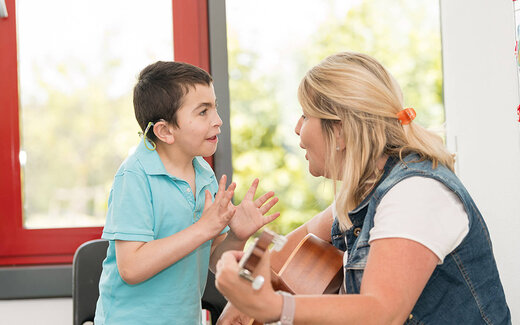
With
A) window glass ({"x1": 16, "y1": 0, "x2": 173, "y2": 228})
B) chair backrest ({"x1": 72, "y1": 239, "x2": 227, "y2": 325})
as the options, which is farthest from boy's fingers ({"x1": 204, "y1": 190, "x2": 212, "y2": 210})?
window glass ({"x1": 16, "y1": 0, "x2": 173, "y2": 228})

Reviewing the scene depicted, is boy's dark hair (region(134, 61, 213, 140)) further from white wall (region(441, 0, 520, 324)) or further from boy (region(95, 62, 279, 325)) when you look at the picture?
white wall (region(441, 0, 520, 324))

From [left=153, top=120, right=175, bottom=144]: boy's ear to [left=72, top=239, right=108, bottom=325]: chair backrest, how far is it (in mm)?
560

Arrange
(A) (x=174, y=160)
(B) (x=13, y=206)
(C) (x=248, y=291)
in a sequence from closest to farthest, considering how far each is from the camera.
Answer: (C) (x=248, y=291) < (A) (x=174, y=160) < (B) (x=13, y=206)

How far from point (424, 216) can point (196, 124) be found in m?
0.61

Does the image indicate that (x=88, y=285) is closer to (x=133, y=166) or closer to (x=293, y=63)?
(x=133, y=166)

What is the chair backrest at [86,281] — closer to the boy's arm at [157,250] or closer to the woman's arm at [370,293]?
the boy's arm at [157,250]

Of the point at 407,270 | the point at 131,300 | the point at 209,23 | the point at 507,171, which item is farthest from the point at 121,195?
the point at 507,171

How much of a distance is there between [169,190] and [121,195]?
4.5 inches

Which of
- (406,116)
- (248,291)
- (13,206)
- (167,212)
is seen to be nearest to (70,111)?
(13,206)

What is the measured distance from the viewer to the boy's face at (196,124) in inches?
50.5

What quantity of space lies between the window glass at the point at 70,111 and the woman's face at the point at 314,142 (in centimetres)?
102

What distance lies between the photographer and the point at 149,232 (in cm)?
117

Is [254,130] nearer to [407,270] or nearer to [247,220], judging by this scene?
[247,220]

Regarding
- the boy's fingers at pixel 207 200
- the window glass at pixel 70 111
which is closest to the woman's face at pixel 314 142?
the boy's fingers at pixel 207 200
